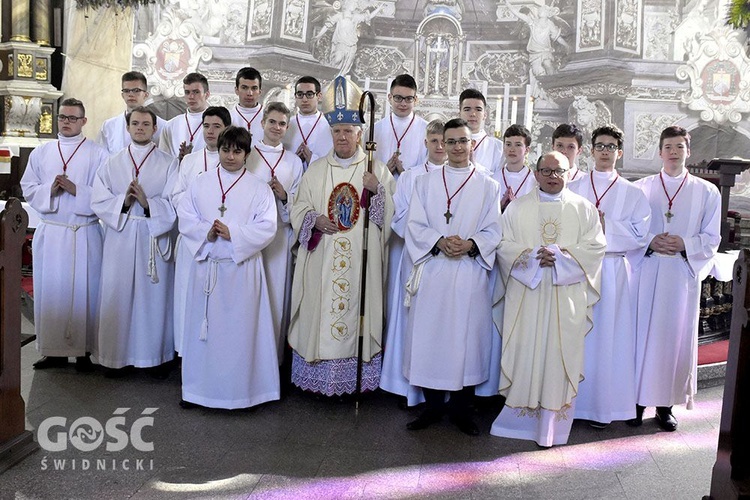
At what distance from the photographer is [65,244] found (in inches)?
243

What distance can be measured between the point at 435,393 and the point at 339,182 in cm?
166

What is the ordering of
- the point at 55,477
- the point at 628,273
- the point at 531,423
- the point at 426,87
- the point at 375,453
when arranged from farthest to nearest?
the point at 426,87 < the point at 628,273 < the point at 531,423 < the point at 375,453 < the point at 55,477

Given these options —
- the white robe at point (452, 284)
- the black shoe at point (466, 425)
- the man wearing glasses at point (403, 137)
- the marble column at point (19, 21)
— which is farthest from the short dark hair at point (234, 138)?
the marble column at point (19, 21)

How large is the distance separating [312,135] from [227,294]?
5.91 feet

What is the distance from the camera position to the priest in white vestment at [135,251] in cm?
600

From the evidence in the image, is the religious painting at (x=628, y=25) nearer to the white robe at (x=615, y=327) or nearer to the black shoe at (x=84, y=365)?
the white robe at (x=615, y=327)

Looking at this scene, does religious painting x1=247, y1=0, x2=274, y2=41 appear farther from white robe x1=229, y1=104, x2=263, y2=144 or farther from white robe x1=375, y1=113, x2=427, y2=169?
white robe x1=375, y1=113, x2=427, y2=169

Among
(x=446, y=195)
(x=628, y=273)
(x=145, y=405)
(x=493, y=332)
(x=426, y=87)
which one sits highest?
(x=426, y=87)

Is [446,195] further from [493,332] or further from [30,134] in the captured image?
[30,134]

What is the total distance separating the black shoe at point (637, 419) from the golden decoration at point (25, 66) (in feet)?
28.6

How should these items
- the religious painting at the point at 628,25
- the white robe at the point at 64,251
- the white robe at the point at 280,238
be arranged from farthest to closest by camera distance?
the religious painting at the point at 628,25, the white robe at the point at 64,251, the white robe at the point at 280,238

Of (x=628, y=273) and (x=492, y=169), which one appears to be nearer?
(x=628, y=273)

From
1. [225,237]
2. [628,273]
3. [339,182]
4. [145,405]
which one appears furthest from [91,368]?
[628,273]

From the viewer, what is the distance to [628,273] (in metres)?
5.30
